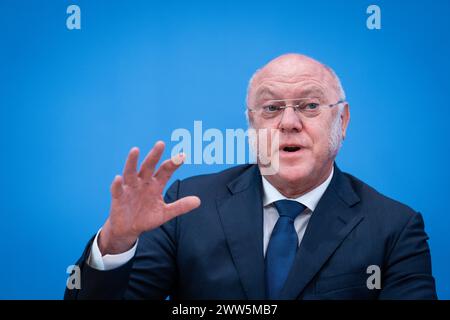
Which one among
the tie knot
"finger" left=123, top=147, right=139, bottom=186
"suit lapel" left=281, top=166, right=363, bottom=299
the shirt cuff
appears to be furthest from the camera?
the tie knot

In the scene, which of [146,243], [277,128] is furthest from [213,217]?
[277,128]

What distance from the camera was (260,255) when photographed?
64.3 inches

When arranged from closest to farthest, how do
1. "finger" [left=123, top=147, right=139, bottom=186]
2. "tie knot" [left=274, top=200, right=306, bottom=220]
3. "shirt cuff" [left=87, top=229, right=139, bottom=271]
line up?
"finger" [left=123, top=147, right=139, bottom=186] → "shirt cuff" [left=87, top=229, right=139, bottom=271] → "tie knot" [left=274, top=200, right=306, bottom=220]

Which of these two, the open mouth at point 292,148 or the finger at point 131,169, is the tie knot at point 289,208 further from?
the finger at point 131,169

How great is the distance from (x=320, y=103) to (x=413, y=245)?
0.54 meters

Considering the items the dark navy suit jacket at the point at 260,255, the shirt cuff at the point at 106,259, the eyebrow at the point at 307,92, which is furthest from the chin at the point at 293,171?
the shirt cuff at the point at 106,259

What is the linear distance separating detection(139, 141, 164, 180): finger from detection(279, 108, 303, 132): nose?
1.75 ft

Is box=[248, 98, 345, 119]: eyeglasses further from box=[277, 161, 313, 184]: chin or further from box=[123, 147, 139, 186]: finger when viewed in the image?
box=[123, 147, 139, 186]: finger

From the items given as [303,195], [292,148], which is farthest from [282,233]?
[292,148]

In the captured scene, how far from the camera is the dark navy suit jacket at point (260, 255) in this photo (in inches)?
62.6

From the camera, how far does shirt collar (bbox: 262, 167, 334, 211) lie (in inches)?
69.1

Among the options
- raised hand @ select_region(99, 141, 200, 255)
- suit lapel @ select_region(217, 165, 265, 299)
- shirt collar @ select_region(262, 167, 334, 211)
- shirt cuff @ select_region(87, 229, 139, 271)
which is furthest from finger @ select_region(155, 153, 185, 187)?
shirt collar @ select_region(262, 167, 334, 211)
